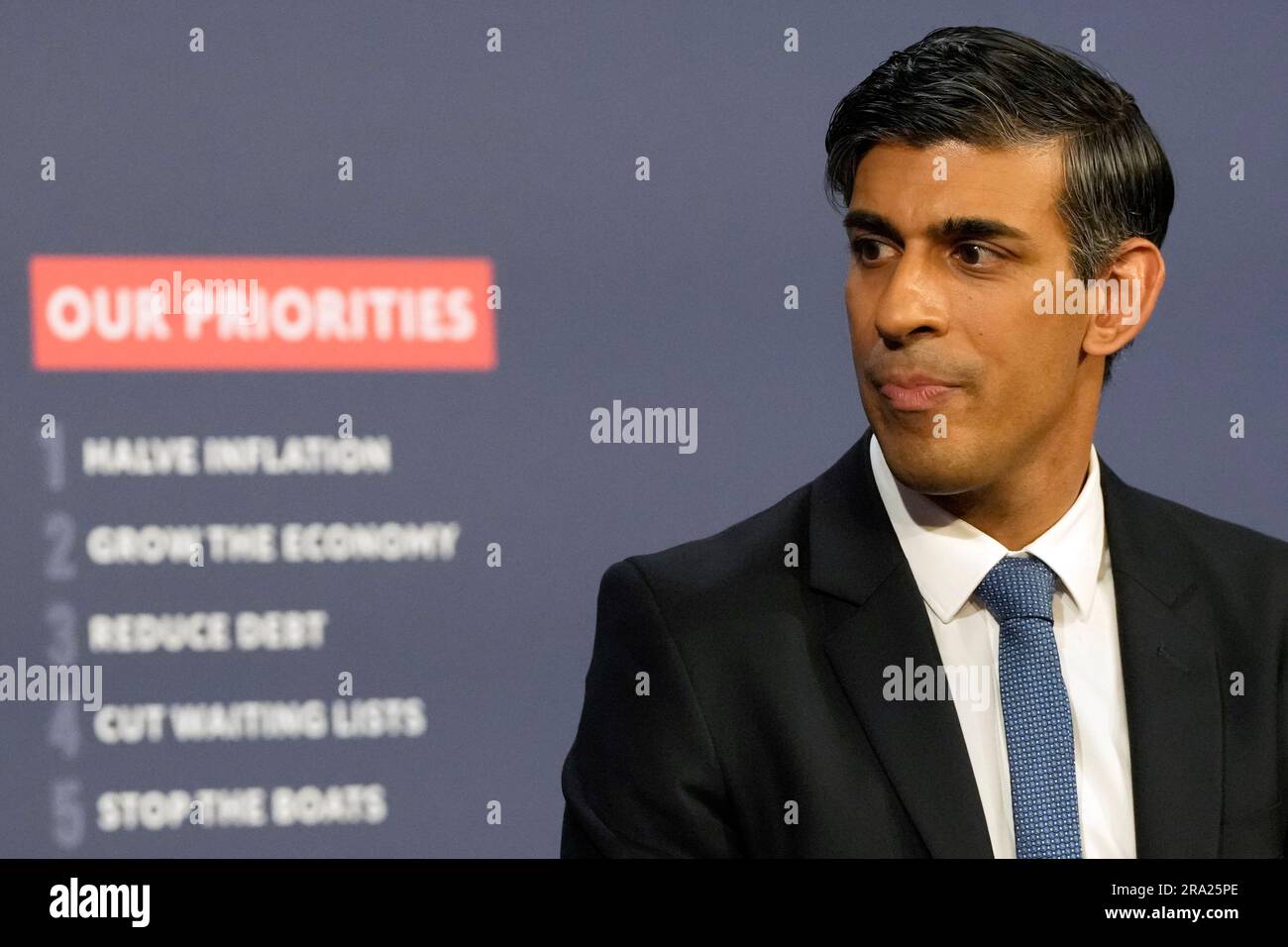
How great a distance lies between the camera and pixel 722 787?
5.79 ft

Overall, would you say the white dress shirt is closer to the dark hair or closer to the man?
the man

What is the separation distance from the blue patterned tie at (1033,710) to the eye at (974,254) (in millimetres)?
403

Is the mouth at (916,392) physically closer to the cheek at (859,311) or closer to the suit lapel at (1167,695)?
the cheek at (859,311)

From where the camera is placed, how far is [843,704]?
1.77 meters

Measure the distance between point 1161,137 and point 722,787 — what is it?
3.82 feet

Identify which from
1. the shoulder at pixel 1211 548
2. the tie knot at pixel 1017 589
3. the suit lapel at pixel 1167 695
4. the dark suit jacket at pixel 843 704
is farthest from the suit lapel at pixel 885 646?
the shoulder at pixel 1211 548

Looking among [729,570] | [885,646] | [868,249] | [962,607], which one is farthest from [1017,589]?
[868,249]

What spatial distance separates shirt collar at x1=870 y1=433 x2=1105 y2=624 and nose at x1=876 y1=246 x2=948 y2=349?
171 millimetres

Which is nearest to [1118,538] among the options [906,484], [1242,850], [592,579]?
[906,484]

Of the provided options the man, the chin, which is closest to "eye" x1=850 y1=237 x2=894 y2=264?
the man

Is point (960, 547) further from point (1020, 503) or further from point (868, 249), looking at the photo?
point (868, 249)

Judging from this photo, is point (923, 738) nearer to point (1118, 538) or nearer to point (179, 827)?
point (1118, 538)

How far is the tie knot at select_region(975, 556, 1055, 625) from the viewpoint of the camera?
1.85m
